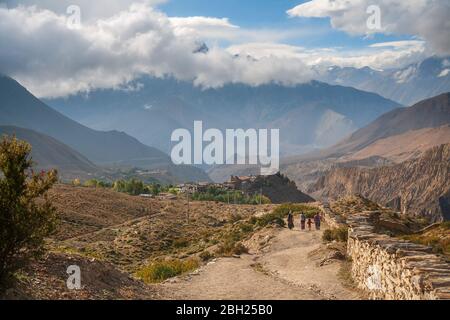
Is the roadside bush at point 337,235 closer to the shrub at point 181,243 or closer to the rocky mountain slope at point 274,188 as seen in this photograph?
the shrub at point 181,243

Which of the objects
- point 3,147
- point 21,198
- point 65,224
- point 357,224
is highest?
point 3,147

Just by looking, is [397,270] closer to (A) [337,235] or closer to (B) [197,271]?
(B) [197,271]

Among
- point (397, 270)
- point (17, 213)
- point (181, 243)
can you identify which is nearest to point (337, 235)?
point (397, 270)

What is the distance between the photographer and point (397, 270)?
14.5 metres

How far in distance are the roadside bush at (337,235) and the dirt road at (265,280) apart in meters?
1.01

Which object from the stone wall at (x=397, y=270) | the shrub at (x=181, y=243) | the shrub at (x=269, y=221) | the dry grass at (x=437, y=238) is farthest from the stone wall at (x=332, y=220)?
the stone wall at (x=397, y=270)

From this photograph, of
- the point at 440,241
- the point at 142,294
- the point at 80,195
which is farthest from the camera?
the point at 80,195

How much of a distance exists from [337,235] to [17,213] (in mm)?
19634

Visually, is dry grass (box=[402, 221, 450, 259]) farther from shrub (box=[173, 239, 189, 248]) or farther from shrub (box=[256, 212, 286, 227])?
shrub (box=[173, 239, 189, 248])

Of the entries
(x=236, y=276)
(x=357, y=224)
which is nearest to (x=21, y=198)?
(x=236, y=276)

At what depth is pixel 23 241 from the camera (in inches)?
546

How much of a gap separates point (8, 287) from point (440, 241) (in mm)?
18821

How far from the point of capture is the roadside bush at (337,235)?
1137 inches

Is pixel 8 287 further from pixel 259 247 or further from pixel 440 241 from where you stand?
pixel 259 247
